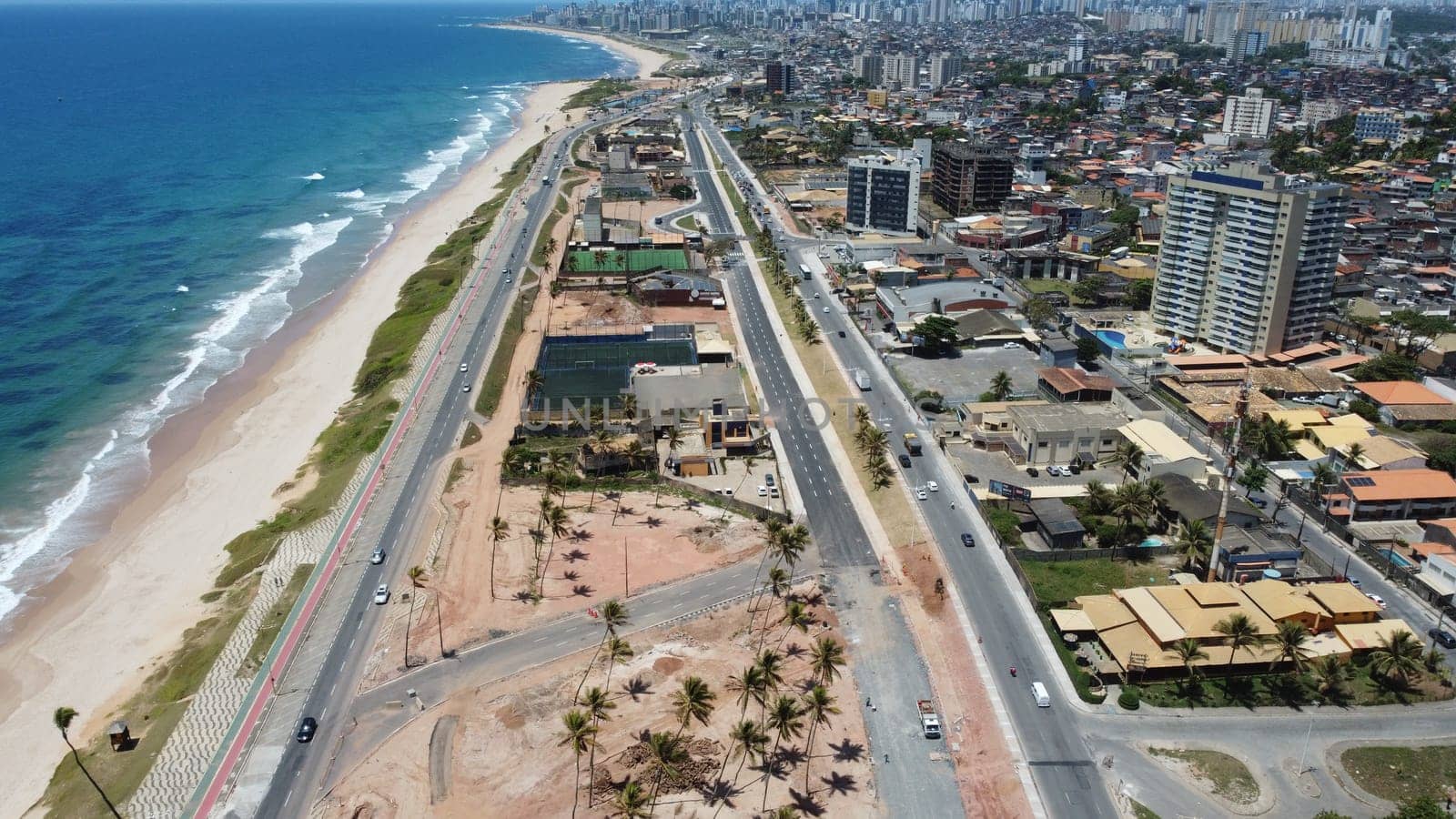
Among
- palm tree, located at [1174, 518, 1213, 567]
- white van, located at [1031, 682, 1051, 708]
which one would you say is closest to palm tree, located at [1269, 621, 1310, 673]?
palm tree, located at [1174, 518, 1213, 567]

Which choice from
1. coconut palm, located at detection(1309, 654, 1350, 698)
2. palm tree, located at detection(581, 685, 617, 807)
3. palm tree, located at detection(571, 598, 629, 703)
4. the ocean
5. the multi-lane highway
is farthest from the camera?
the ocean

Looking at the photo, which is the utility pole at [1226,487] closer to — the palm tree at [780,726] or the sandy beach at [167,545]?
the palm tree at [780,726]

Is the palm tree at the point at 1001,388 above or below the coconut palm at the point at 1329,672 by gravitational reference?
above

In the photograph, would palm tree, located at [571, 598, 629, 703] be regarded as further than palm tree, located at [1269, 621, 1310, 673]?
Yes

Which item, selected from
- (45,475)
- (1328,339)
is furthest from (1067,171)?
(45,475)

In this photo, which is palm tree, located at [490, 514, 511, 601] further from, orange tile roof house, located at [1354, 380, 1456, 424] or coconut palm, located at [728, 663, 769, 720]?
orange tile roof house, located at [1354, 380, 1456, 424]

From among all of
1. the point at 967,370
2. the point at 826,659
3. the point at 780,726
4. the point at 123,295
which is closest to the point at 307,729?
the point at 780,726

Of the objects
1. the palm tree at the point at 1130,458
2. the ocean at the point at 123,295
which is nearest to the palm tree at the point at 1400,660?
the palm tree at the point at 1130,458

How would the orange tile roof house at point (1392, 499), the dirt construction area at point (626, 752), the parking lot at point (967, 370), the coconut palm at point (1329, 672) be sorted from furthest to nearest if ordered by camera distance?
1. the parking lot at point (967, 370)
2. the orange tile roof house at point (1392, 499)
3. the coconut palm at point (1329, 672)
4. the dirt construction area at point (626, 752)
